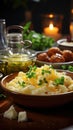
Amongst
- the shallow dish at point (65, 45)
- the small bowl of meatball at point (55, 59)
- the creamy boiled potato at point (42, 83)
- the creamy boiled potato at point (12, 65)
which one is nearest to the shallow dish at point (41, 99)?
the creamy boiled potato at point (42, 83)

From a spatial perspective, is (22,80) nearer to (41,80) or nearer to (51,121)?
(41,80)

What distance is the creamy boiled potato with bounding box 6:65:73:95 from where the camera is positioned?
42.6 inches

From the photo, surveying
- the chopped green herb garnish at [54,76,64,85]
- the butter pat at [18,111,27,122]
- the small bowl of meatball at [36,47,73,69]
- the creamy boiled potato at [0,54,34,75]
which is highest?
the chopped green herb garnish at [54,76,64,85]

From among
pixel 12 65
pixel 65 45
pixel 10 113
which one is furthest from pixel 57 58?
pixel 10 113

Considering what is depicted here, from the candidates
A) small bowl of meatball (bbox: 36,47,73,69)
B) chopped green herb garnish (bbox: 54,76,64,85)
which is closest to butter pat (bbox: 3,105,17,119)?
chopped green herb garnish (bbox: 54,76,64,85)

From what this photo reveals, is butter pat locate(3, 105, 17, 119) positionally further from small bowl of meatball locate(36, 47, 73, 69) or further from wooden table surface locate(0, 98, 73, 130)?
small bowl of meatball locate(36, 47, 73, 69)

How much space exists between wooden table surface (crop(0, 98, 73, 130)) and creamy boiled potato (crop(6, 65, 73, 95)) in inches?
2.8

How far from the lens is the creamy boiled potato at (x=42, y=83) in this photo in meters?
1.08

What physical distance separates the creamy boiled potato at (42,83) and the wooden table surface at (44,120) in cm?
7

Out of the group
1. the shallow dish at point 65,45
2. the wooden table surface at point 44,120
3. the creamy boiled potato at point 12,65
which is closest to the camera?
the wooden table surface at point 44,120

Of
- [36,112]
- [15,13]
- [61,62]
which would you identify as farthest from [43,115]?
[15,13]

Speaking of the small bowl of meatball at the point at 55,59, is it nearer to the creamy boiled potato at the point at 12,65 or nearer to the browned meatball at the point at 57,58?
the browned meatball at the point at 57,58

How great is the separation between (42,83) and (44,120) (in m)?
0.13

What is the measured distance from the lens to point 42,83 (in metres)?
1.10
